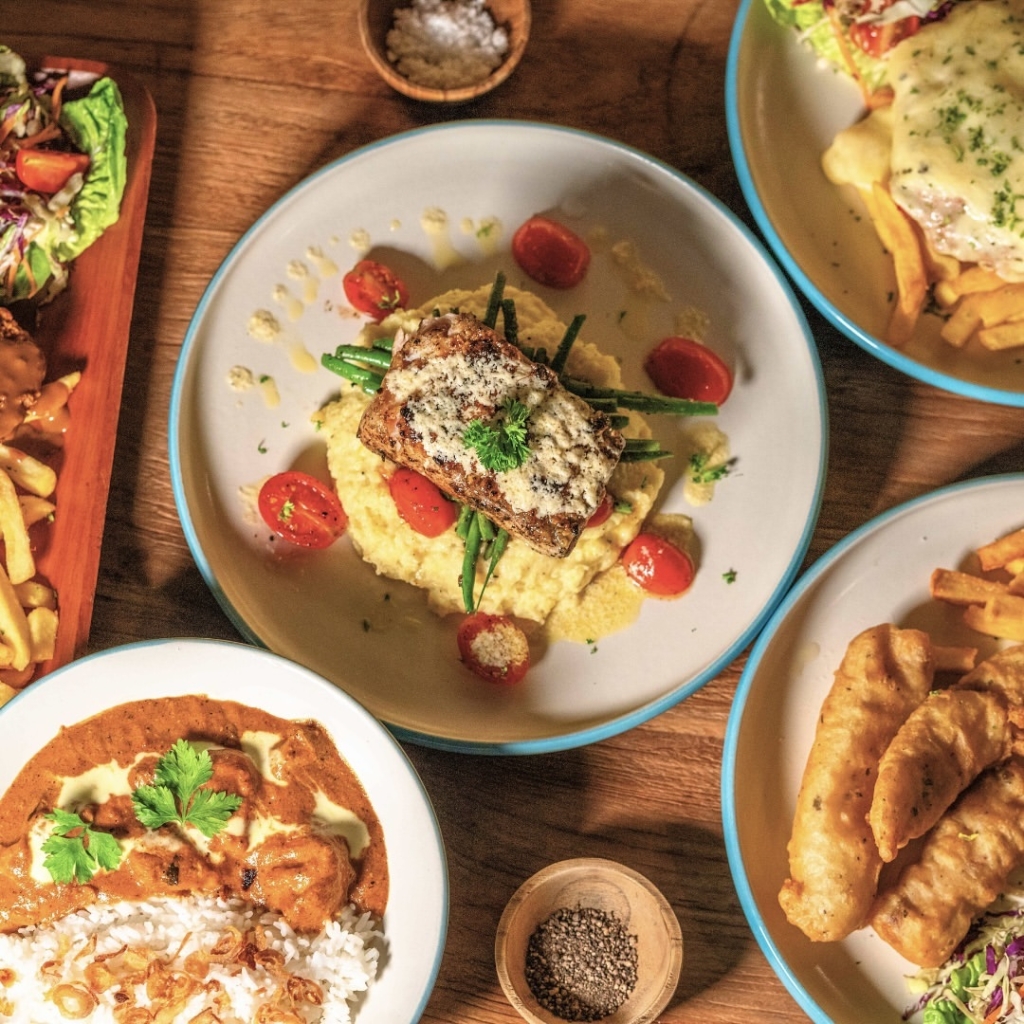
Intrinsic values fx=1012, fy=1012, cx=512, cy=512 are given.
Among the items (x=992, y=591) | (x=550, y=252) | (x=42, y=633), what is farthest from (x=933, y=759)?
(x=42, y=633)

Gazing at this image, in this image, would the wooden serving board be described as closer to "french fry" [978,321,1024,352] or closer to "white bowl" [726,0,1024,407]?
"white bowl" [726,0,1024,407]

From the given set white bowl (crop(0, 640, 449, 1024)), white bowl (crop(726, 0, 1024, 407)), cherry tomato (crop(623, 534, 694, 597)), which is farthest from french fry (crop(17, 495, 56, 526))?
white bowl (crop(726, 0, 1024, 407))

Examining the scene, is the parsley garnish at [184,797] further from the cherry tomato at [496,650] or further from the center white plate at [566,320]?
the cherry tomato at [496,650]

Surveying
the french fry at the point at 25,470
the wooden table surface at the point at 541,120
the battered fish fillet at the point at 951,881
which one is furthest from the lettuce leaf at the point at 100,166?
the battered fish fillet at the point at 951,881

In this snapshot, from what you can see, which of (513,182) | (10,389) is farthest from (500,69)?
(10,389)

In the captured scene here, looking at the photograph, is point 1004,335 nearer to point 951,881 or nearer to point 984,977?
point 951,881
